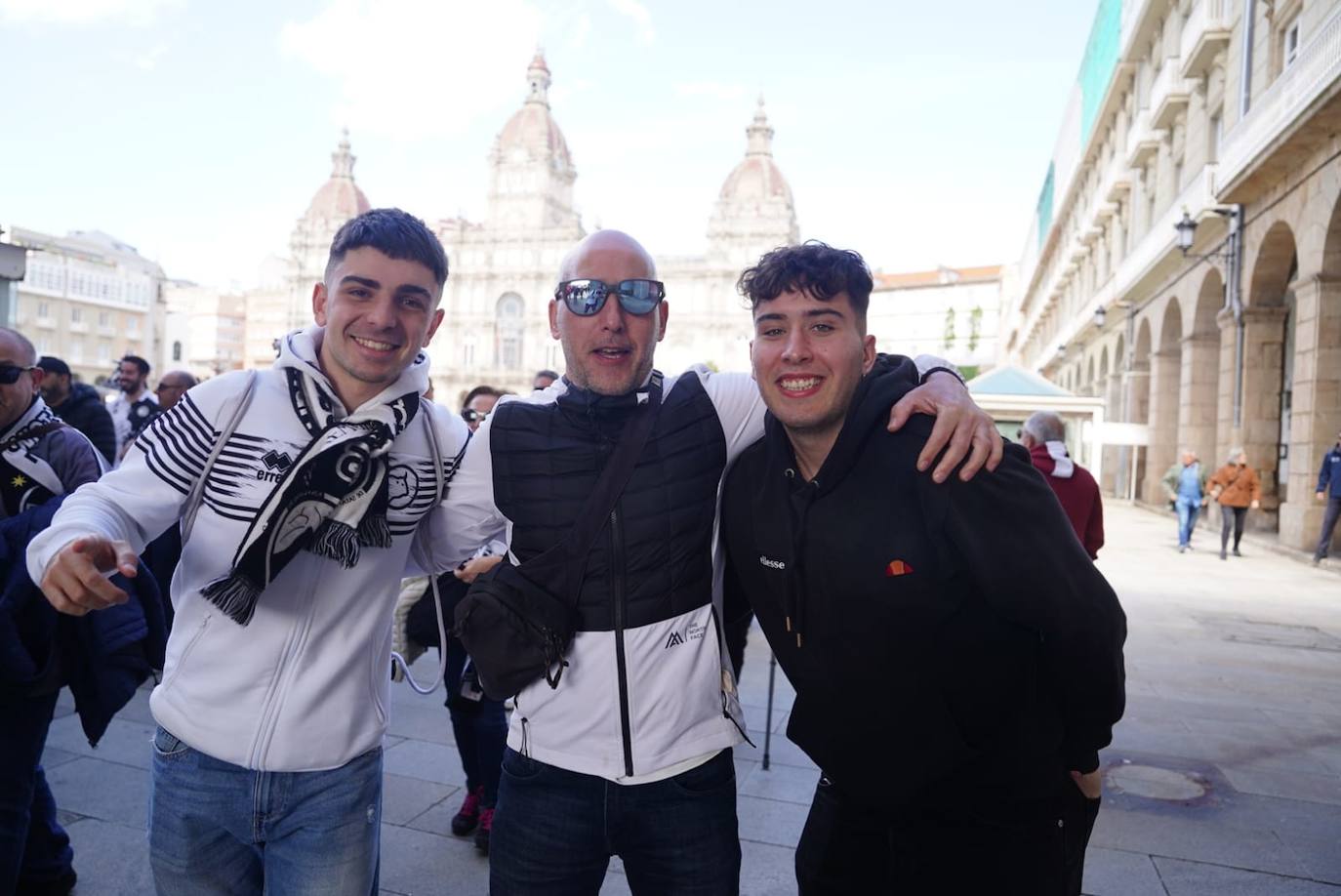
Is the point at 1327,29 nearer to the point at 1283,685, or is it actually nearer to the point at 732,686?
the point at 1283,685

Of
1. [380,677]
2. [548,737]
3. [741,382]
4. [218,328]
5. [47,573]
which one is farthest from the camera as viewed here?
[218,328]

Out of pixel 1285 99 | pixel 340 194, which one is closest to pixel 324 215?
pixel 340 194

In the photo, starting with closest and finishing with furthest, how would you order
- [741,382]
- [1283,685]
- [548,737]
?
[548,737]
[741,382]
[1283,685]

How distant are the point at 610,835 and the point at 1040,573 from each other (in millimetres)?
1112

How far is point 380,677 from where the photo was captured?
88.0 inches

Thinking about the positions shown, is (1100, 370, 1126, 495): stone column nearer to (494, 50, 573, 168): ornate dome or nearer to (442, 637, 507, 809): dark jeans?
(442, 637, 507, 809): dark jeans

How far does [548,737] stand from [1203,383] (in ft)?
73.0

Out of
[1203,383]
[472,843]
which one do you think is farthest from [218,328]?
[472,843]

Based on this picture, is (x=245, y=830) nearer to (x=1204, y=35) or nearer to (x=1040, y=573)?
(x=1040, y=573)

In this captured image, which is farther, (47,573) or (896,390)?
(896,390)

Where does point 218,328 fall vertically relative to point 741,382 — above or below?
above

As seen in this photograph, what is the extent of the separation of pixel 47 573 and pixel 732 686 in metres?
1.44

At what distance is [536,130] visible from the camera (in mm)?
90500

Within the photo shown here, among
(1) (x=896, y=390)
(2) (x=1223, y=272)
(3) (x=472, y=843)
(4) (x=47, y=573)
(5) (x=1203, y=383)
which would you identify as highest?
(2) (x=1223, y=272)
